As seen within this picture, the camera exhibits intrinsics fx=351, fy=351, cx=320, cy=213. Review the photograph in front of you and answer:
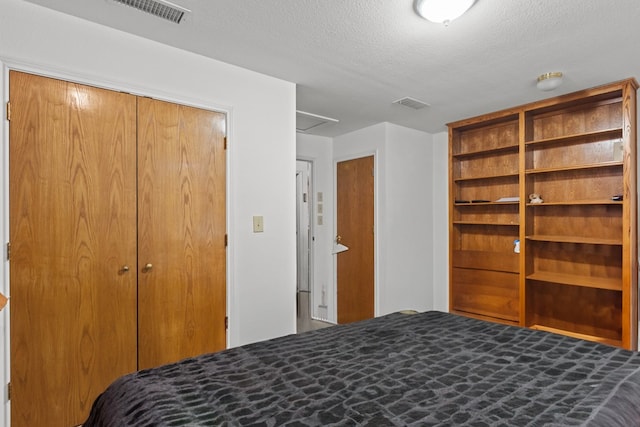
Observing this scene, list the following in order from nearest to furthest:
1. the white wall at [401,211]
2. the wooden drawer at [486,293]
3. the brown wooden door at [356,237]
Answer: the wooden drawer at [486,293] → the white wall at [401,211] → the brown wooden door at [356,237]

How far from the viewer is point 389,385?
1.23m

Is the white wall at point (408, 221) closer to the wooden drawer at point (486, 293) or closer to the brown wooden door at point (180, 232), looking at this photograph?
the wooden drawer at point (486, 293)

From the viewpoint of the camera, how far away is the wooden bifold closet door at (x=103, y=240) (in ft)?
6.21

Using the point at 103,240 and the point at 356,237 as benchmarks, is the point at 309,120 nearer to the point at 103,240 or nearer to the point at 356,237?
the point at 356,237

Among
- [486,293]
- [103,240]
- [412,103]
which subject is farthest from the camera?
[486,293]

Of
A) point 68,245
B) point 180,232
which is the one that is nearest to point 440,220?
point 180,232

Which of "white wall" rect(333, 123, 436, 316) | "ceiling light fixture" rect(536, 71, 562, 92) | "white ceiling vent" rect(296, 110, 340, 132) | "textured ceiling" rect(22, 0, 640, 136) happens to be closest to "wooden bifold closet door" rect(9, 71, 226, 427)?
"textured ceiling" rect(22, 0, 640, 136)

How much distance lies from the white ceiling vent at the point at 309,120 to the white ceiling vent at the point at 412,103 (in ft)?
2.79

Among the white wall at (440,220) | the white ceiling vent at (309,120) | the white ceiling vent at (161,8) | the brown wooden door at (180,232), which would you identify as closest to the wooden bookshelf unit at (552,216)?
the white wall at (440,220)

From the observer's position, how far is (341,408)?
108 cm

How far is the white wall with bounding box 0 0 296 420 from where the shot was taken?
6.15ft

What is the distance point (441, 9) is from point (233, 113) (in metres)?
1.55

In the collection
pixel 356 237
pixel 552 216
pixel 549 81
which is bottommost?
pixel 356 237

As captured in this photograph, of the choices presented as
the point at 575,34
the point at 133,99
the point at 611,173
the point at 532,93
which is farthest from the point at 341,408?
the point at 611,173
